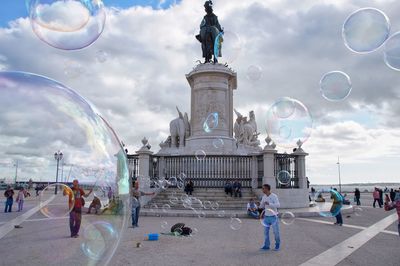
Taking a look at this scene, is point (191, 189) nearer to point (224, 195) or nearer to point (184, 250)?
point (224, 195)

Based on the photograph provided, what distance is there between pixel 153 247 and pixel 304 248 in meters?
3.46

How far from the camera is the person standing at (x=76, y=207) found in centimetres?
448

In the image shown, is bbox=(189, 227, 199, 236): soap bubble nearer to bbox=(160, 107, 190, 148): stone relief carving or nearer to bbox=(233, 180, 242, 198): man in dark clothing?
bbox=(233, 180, 242, 198): man in dark clothing

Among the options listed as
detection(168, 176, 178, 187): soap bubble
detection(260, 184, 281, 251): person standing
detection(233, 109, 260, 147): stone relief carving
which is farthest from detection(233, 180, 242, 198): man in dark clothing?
detection(260, 184, 281, 251): person standing

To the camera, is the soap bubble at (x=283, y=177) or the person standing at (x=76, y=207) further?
the soap bubble at (x=283, y=177)

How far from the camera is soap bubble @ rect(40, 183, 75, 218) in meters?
4.69

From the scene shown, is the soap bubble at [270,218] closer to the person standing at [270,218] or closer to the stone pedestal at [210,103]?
the person standing at [270,218]

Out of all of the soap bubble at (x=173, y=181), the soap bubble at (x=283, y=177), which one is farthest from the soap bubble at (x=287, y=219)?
the soap bubble at (x=173, y=181)

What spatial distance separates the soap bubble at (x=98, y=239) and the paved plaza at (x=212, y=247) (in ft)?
0.41

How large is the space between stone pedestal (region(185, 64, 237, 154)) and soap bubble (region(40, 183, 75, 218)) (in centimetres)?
2109

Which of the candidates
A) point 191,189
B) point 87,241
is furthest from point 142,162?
point 87,241

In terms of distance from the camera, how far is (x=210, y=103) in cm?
2741

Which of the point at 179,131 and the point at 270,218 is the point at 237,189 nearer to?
the point at 179,131

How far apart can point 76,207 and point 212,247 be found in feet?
16.1
